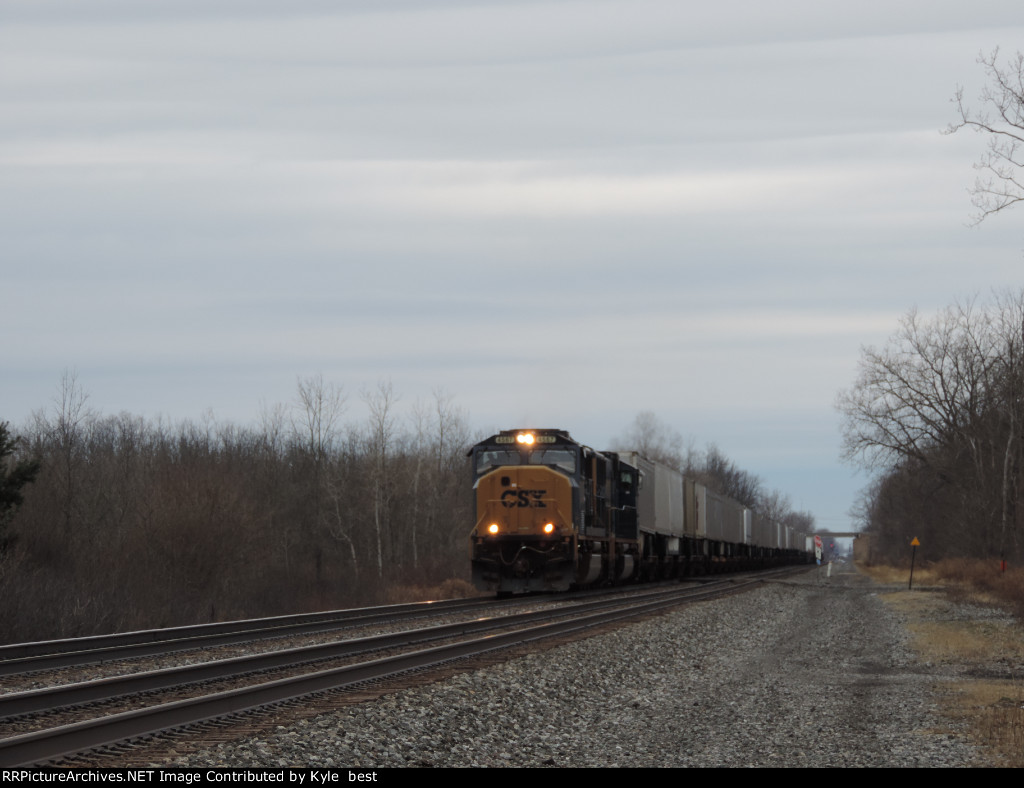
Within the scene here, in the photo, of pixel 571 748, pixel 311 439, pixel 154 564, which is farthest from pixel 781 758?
pixel 311 439

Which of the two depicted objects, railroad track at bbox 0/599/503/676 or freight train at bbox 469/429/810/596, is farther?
freight train at bbox 469/429/810/596

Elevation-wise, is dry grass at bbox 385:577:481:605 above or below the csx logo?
below

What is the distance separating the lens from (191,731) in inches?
334

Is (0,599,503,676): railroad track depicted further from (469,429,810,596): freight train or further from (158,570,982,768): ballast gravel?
(158,570,982,768): ballast gravel

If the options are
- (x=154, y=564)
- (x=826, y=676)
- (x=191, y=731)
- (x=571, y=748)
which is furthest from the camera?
(x=154, y=564)

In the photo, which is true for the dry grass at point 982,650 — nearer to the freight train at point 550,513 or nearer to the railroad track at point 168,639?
the freight train at point 550,513

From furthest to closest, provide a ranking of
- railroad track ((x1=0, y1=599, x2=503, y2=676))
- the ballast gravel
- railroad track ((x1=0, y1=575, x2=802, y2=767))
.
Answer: railroad track ((x1=0, y1=599, x2=503, y2=676)), the ballast gravel, railroad track ((x1=0, y1=575, x2=802, y2=767))

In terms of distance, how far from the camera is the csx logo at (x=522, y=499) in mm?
26109

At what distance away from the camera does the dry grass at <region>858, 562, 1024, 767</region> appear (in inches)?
377

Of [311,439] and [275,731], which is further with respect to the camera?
[311,439]

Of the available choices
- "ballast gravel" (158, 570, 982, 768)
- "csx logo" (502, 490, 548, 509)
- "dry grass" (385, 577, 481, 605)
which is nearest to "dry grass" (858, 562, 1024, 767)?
"ballast gravel" (158, 570, 982, 768)

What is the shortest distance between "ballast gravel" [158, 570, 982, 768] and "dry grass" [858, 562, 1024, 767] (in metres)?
0.31

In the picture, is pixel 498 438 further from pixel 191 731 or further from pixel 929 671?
pixel 191 731
